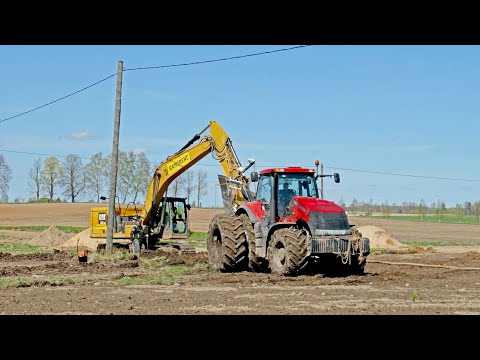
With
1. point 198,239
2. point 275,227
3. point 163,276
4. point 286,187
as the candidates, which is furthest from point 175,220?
point 198,239

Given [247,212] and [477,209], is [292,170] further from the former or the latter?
[477,209]

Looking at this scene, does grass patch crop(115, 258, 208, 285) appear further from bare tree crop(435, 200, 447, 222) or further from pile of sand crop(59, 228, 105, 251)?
bare tree crop(435, 200, 447, 222)

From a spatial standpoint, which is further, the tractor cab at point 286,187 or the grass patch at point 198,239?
the grass patch at point 198,239

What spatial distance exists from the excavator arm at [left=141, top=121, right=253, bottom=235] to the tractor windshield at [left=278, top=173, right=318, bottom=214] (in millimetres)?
1473

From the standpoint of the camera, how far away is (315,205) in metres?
17.5

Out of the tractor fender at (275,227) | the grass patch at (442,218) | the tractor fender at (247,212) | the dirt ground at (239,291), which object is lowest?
the dirt ground at (239,291)

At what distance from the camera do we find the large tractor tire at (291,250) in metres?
17.2

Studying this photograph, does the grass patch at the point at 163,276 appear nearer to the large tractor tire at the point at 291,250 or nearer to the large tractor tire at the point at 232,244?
the large tractor tire at the point at 232,244

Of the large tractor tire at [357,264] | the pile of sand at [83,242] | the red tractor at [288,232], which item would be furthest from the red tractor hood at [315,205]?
the pile of sand at [83,242]
